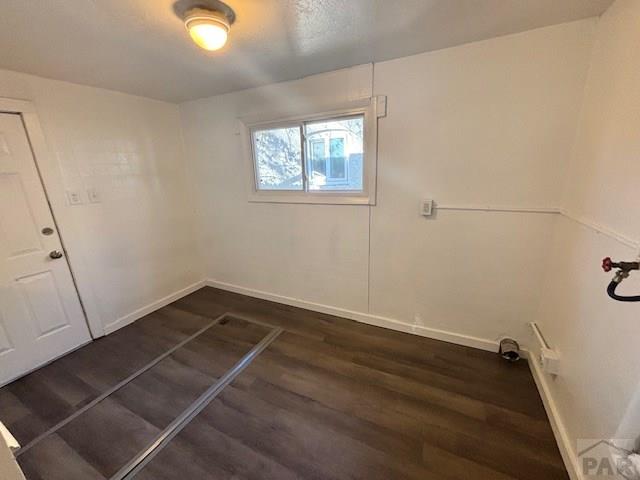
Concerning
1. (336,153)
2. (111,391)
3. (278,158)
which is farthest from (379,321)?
(111,391)

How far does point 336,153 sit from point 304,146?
33 cm

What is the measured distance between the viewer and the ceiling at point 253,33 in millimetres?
1300

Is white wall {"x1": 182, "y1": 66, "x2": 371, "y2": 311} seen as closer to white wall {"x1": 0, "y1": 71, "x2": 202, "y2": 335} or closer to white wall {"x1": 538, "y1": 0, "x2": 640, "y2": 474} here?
white wall {"x1": 0, "y1": 71, "x2": 202, "y2": 335}

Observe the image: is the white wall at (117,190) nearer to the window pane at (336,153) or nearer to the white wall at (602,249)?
the window pane at (336,153)

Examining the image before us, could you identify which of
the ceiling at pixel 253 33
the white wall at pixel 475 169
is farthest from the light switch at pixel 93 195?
the white wall at pixel 475 169

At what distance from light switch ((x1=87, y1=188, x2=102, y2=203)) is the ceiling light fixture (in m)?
1.81

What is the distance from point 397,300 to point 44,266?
2982mm

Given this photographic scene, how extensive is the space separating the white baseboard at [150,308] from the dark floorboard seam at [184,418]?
4.78 ft

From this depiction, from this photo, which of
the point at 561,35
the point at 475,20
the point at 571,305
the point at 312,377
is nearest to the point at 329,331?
the point at 312,377

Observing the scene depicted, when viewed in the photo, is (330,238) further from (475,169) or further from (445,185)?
(475,169)

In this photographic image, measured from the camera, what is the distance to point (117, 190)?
255 centimetres

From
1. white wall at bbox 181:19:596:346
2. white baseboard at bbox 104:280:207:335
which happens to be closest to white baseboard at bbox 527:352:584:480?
white wall at bbox 181:19:596:346

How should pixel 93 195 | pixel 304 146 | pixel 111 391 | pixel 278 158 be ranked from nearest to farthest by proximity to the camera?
1. pixel 111 391
2. pixel 93 195
3. pixel 304 146
4. pixel 278 158

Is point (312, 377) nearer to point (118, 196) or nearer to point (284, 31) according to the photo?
point (284, 31)
